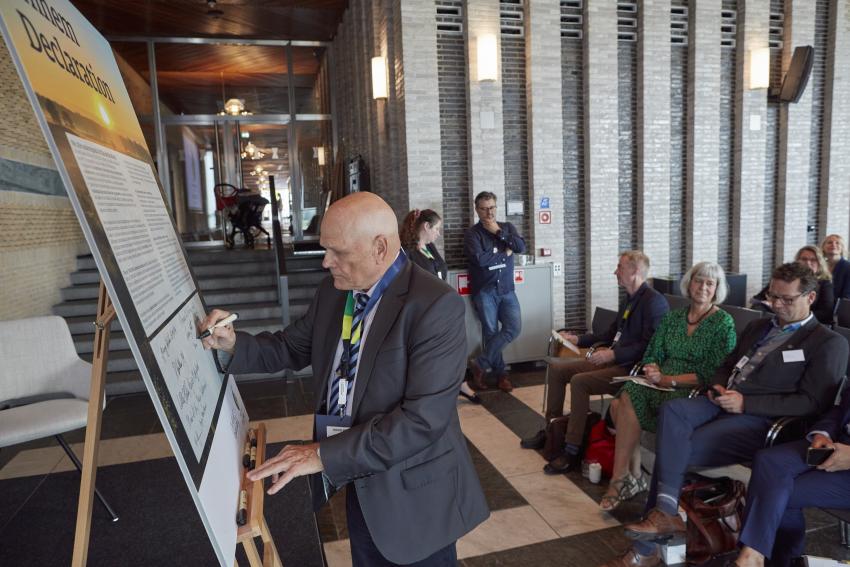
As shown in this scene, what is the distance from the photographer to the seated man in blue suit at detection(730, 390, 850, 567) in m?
2.37

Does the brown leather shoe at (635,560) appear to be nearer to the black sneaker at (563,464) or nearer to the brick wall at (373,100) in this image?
the black sneaker at (563,464)

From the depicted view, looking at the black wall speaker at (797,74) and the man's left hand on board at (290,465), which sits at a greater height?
the black wall speaker at (797,74)

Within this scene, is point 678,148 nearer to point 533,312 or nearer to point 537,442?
point 533,312

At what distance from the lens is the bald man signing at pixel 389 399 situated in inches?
57.8

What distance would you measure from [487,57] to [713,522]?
16.1 feet

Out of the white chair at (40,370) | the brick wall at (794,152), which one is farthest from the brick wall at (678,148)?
the white chair at (40,370)

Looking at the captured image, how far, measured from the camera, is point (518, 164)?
259 inches

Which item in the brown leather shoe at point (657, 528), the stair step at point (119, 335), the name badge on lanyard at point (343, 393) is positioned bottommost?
the brown leather shoe at point (657, 528)

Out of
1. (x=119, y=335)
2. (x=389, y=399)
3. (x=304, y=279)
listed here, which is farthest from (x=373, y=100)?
(x=389, y=399)

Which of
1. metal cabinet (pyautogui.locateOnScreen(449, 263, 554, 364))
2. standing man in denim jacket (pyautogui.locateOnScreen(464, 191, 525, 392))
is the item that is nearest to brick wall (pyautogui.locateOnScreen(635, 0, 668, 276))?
metal cabinet (pyautogui.locateOnScreen(449, 263, 554, 364))

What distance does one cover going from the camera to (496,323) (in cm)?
567

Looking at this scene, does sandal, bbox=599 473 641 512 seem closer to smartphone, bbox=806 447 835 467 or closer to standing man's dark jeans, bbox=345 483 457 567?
smartphone, bbox=806 447 835 467

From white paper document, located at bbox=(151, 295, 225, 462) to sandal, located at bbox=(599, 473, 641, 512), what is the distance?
92.8 inches

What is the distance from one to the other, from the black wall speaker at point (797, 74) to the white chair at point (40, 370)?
796cm
